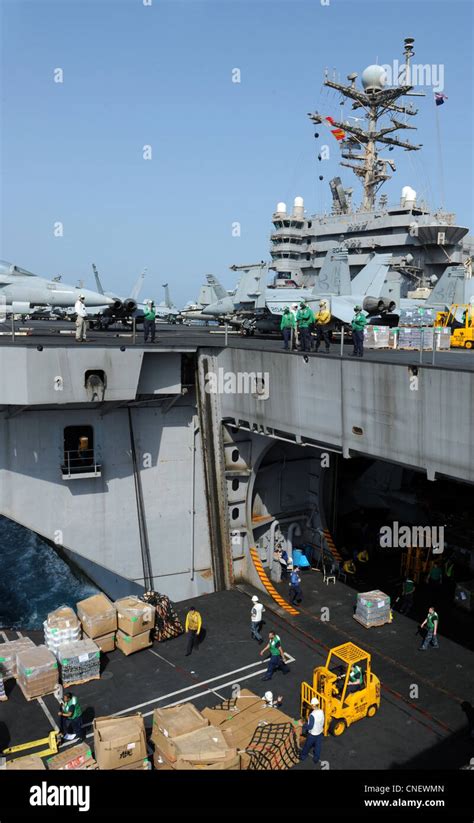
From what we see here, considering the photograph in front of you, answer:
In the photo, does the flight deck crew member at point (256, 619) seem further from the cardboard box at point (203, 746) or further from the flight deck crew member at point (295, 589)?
the cardboard box at point (203, 746)

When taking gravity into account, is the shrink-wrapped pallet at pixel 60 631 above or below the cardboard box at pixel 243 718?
above

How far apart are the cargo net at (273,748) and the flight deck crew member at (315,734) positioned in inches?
7.7

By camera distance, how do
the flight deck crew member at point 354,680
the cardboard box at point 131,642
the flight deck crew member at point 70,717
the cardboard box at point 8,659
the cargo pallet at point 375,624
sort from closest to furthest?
the flight deck crew member at point 70,717, the flight deck crew member at point 354,680, the cardboard box at point 8,659, the cardboard box at point 131,642, the cargo pallet at point 375,624

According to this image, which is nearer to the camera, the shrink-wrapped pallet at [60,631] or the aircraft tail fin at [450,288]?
the shrink-wrapped pallet at [60,631]

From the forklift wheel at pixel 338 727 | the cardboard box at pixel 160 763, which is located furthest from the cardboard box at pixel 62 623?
the forklift wheel at pixel 338 727

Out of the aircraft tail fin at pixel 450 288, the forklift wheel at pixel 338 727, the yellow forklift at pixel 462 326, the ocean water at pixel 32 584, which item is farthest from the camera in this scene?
the aircraft tail fin at pixel 450 288

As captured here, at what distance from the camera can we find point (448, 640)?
15.5 metres

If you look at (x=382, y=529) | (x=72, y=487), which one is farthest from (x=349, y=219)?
(x=72, y=487)

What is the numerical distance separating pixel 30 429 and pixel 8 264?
1678 centimetres

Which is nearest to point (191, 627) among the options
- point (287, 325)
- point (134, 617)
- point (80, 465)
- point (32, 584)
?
point (134, 617)

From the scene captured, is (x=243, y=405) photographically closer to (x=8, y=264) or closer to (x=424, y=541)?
(x=424, y=541)

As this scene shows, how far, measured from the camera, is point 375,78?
133ft

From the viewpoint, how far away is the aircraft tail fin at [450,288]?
29.8 metres

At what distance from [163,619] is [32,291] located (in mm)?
20322
